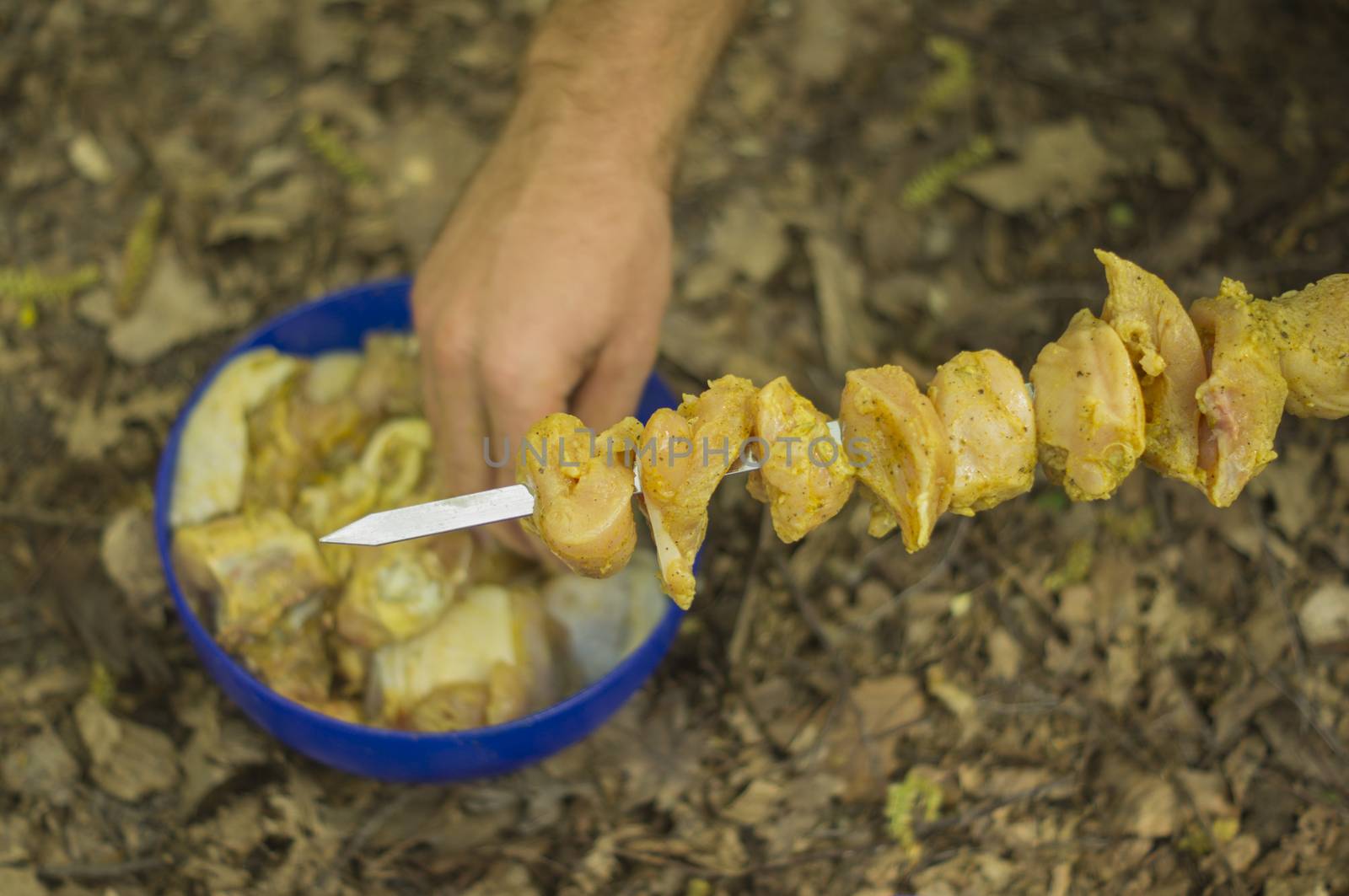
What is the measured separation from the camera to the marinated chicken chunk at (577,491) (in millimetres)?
2295

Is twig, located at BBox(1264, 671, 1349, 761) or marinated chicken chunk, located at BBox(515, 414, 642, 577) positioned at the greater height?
marinated chicken chunk, located at BBox(515, 414, 642, 577)

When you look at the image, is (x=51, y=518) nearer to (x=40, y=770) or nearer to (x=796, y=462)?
(x=40, y=770)

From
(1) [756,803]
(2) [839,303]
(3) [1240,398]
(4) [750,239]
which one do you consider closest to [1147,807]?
(1) [756,803]

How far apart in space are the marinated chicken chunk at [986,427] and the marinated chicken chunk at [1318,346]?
0.57 m

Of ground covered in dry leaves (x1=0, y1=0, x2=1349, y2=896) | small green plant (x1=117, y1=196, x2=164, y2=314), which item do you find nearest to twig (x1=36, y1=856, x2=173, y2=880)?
ground covered in dry leaves (x1=0, y1=0, x2=1349, y2=896)

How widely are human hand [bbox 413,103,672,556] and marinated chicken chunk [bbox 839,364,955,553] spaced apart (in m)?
0.82

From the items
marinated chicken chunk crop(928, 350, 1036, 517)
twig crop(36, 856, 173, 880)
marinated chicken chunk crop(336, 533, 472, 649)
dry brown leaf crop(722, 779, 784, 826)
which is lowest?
dry brown leaf crop(722, 779, 784, 826)

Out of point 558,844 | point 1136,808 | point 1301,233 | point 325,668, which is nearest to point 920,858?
point 1136,808

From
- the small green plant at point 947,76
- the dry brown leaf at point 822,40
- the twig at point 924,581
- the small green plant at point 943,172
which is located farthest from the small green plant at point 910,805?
the dry brown leaf at point 822,40

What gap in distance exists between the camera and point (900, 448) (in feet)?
7.64

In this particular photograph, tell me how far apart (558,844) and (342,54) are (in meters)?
3.66

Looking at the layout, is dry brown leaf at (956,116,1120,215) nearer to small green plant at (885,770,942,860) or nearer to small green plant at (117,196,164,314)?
small green plant at (885,770,942,860)

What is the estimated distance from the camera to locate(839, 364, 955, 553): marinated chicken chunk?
2271 millimetres

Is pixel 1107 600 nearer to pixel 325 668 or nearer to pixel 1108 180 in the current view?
pixel 1108 180
